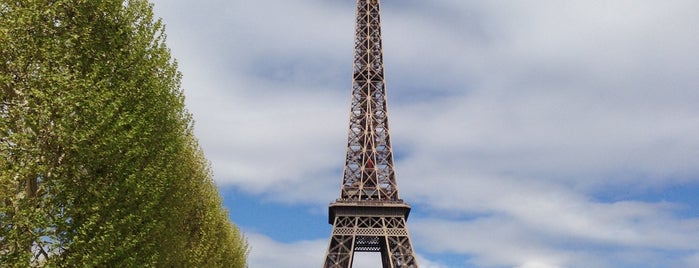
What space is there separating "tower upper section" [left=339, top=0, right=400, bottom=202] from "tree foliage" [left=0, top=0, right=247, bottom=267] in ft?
189

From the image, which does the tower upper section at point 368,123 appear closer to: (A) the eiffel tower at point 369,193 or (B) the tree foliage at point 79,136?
(A) the eiffel tower at point 369,193

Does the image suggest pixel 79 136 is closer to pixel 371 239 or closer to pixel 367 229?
pixel 367 229

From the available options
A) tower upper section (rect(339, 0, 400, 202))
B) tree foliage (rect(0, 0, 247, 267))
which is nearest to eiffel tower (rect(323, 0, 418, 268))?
tower upper section (rect(339, 0, 400, 202))

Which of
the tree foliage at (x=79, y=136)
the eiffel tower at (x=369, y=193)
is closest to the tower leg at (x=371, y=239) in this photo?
the eiffel tower at (x=369, y=193)

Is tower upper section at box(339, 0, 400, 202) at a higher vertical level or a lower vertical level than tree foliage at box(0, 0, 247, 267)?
higher

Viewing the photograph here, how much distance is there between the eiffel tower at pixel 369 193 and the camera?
7375cm

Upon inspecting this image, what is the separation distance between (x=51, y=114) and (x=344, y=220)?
204ft

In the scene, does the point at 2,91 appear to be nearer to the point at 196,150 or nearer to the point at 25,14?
the point at 25,14

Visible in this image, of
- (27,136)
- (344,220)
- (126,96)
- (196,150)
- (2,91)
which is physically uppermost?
(344,220)

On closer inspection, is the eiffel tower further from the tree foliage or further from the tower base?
the tree foliage

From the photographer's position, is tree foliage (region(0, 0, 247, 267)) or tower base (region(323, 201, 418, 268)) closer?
tree foliage (region(0, 0, 247, 267))

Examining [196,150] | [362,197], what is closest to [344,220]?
[362,197]

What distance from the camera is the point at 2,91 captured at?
15.8 meters

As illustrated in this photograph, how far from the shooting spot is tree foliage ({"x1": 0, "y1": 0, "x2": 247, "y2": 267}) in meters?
15.3
